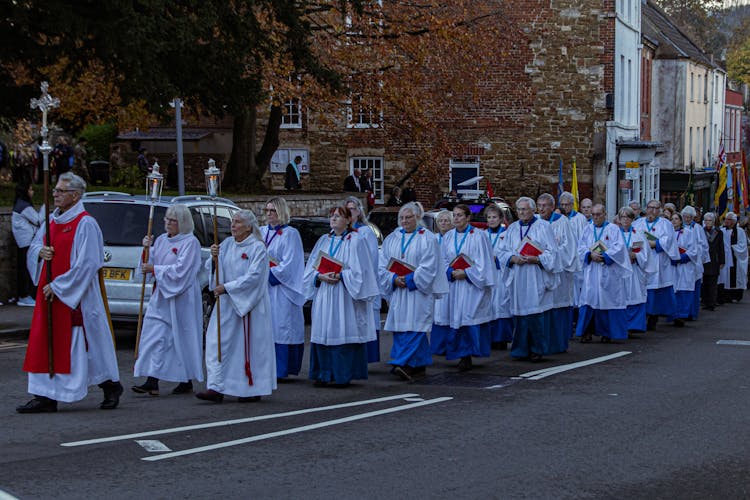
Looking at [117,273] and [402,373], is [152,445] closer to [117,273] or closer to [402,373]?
[402,373]

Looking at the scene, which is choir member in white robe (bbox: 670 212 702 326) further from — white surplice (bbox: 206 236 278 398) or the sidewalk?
white surplice (bbox: 206 236 278 398)

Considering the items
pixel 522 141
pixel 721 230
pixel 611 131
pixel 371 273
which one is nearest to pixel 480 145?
pixel 522 141

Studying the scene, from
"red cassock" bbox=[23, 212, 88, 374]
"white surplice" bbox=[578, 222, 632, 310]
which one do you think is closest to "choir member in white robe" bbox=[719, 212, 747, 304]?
"white surplice" bbox=[578, 222, 632, 310]

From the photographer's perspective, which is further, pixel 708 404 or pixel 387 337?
pixel 387 337

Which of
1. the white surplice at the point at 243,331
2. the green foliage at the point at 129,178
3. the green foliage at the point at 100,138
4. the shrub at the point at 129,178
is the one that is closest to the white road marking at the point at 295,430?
the white surplice at the point at 243,331

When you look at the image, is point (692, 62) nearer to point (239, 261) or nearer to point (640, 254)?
point (640, 254)

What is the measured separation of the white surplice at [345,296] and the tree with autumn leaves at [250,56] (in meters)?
6.13

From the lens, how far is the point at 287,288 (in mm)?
13055

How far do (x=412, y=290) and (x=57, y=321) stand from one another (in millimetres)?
4185

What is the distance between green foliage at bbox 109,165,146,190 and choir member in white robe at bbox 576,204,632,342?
21.0m

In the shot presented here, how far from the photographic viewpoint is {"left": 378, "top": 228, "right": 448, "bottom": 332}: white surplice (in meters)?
13.1

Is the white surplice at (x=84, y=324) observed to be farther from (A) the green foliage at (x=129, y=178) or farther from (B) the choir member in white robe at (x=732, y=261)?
(A) the green foliage at (x=129, y=178)

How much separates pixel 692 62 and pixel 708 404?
154 feet

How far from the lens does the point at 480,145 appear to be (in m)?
41.7
